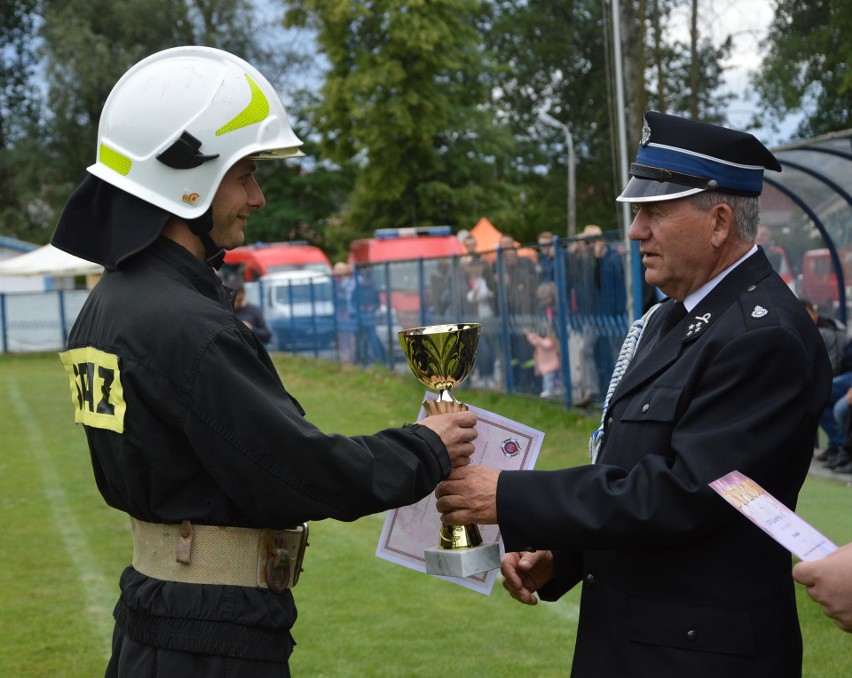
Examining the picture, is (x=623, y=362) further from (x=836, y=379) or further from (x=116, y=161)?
(x=836, y=379)

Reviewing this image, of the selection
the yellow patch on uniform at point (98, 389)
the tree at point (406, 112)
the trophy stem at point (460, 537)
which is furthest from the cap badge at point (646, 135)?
the tree at point (406, 112)

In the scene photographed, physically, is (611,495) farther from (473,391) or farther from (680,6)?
(680,6)

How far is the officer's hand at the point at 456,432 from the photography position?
3109 mm

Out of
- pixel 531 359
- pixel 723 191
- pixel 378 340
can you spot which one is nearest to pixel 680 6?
pixel 378 340

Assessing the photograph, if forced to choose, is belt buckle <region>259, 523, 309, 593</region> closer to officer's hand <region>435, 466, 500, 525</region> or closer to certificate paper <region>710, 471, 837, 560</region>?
officer's hand <region>435, 466, 500, 525</region>

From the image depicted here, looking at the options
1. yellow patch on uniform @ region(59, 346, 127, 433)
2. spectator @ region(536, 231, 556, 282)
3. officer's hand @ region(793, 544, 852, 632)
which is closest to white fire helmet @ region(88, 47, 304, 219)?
yellow patch on uniform @ region(59, 346, 127, 433)

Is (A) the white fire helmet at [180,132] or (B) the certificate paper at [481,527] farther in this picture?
(B) the certificate paper at [481,527]

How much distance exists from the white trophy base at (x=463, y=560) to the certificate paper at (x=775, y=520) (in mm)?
902

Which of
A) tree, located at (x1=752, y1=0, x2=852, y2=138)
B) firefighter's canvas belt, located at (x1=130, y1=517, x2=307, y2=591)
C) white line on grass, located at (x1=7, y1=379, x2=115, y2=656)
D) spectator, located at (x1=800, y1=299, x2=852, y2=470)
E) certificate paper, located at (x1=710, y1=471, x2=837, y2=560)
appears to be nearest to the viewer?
certificate paper, located at (x1=710, y1=471, x2=837, y2=560)

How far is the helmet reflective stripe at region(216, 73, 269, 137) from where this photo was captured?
296 cm

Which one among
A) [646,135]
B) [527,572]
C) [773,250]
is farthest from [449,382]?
[773,250]

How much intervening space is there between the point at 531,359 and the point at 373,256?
13619 millimetres

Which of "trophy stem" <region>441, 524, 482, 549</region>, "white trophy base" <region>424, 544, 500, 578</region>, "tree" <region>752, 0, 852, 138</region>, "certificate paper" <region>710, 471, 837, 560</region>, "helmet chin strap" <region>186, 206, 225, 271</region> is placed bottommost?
"white trophy base" <region>424, 544, 500, 578</region>

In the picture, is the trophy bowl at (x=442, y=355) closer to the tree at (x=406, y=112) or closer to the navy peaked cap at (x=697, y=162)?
the navy peaked cap at (x=697, y=162)
